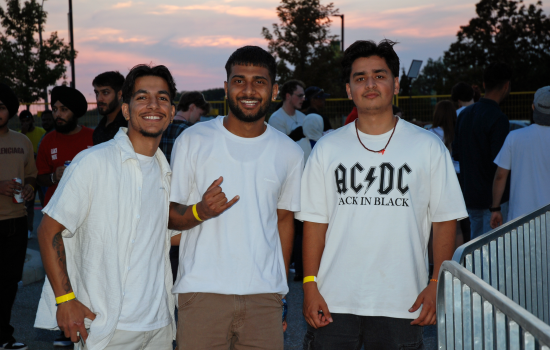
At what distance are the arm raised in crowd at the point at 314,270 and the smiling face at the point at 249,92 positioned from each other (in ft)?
2.34

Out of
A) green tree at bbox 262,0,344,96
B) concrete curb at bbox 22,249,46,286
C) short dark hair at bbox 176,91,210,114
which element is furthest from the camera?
green tree at bbox 262,0,344,96

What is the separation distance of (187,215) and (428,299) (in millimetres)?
1352

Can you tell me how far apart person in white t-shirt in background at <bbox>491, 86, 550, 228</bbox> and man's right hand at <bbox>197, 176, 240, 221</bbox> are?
3419 mm

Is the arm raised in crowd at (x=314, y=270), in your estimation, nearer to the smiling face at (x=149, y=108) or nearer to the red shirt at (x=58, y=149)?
the smiling face at (x=149, y=108)

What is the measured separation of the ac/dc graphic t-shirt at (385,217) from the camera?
116 inches

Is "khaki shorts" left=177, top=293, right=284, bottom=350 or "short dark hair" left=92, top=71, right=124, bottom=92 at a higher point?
"short dark hair" left=92, top=71, right=124, bottom=92

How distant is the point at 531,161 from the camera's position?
5.10 m

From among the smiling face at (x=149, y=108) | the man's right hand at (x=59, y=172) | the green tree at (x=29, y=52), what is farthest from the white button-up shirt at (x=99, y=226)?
the green tree at (x=29, y=52)

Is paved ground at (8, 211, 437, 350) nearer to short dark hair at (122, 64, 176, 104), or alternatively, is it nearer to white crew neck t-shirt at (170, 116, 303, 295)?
white crew neck t-shirt at (170, 116, 303, 295)

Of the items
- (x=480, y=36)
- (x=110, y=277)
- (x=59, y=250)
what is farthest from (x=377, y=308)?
(x=480, y=36)

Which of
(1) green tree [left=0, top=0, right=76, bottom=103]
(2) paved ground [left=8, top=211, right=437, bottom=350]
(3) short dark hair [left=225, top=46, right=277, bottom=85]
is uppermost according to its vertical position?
(1) green tree [left=0, top=0, right=76, bottom=103]

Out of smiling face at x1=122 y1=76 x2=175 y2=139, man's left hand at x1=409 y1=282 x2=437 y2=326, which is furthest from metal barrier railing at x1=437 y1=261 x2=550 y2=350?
smiling face at x1=122 y1=76 x2=175 y2=139

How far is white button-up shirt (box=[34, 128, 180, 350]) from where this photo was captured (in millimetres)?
2804

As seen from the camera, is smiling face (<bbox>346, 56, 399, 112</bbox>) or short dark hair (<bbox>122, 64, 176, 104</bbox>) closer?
smiling face (<bbox>346, 56, 399, 112</bbox>)
